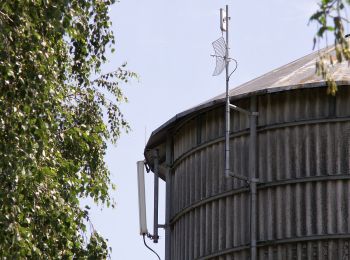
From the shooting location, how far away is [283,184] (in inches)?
838

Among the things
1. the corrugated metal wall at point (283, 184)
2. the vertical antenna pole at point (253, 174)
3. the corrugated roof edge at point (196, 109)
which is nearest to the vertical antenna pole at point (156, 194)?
the corrugated roof edge at point (196, 109)

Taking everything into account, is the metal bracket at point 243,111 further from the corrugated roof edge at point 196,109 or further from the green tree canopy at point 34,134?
the green tree canopy at point 34,134

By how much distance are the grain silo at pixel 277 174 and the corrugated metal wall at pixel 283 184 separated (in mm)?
19

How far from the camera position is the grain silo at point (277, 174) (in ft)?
68.3

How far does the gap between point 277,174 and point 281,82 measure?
2.10 m

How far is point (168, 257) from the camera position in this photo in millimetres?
24469

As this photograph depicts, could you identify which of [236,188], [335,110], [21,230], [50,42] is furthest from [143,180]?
[21,230]

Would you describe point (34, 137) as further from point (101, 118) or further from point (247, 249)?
point (101, 118)

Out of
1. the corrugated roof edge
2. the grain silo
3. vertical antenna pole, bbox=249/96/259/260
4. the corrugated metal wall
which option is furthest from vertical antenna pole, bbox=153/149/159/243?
vertical antenna pole, bbox=249/96/259/260

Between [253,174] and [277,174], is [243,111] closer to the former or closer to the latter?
[253,174]

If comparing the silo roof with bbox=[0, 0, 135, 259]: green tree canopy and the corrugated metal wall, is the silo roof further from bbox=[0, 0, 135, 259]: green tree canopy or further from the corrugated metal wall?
bbox=[0, 0, 135, 259]: green tree canopy

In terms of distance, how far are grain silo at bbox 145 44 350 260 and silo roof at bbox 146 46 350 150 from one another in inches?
1.1

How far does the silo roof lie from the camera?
21594mm

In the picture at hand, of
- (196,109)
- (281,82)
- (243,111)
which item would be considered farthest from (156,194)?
(281,82)
